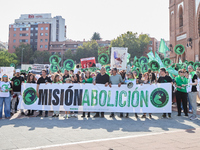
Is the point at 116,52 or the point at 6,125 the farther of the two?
the point at 116,52

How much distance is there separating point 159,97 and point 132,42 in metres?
64.7

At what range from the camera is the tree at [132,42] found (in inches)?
2790

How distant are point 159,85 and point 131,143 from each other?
163 inches

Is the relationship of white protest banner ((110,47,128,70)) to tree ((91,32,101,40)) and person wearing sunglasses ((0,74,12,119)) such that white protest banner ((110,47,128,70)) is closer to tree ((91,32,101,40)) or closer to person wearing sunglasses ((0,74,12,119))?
person wearing sunglasses ((0,74,12,119))

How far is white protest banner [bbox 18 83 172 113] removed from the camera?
8352 mm

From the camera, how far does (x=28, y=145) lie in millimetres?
4625

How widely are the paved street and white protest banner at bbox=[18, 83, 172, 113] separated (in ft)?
3.76

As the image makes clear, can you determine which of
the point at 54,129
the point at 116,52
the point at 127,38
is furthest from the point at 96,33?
the point at 54,129

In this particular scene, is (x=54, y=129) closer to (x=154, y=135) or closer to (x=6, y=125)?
(x=6, y=125)

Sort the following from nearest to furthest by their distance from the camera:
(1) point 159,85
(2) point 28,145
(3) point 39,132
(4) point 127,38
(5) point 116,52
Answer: (2) point 28,145 → (3) point 39,132 → (1) point 159,85 → (5) point 116,52 → (4) point 127,38

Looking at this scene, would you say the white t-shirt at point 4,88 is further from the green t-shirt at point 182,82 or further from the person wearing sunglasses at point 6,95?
the green t-shirt at point 182,82

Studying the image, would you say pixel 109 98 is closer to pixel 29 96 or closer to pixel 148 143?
pixel 29 96

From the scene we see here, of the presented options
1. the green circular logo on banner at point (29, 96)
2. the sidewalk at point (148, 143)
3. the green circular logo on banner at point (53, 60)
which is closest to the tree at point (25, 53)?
the green circular logo on banner at point (53, 60)

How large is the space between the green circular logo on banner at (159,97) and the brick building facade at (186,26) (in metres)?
21.8
